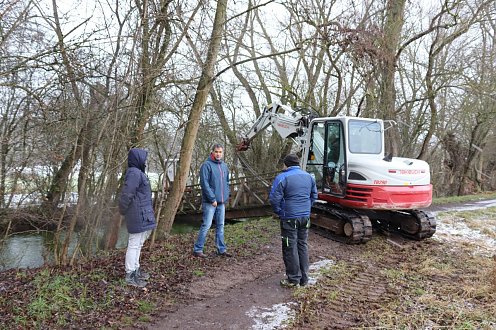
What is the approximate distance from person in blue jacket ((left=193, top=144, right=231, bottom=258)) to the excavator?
2580 millimetres

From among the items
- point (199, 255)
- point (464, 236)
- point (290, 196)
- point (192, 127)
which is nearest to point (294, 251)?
point (290, 196)

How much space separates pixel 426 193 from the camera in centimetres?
749

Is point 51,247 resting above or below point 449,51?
below

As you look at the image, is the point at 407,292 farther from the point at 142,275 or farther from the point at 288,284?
the point at 142,275

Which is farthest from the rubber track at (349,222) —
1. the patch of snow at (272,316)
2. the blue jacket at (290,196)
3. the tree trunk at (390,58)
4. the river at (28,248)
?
the tree trunk at (390,58)

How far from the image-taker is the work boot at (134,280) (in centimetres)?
478

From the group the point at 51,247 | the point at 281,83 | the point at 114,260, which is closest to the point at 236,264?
the point at 114,260

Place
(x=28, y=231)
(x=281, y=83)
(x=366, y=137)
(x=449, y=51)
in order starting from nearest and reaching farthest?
1. (x=28, y=231)
2. (x=366, y=137)
3. (x=281, y=83)
4. (x=449, y=51)

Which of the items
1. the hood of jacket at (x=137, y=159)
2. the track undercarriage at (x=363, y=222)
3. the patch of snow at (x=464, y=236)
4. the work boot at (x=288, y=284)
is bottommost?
the patch of snow at (x=464, y=236)

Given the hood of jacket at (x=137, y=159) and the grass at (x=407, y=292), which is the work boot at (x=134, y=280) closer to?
the hood of jacket at (x=137, y=159)

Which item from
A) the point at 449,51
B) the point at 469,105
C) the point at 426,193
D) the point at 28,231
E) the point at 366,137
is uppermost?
the point at 449,51

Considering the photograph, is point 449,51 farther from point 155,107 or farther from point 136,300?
point 136,300

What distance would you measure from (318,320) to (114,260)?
3.25 meters

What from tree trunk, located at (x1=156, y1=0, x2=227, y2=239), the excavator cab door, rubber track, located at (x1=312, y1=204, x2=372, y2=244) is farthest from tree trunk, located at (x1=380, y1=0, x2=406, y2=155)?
tree trunk, located at (x1=156, y1=0, x2=227, y2=239)
